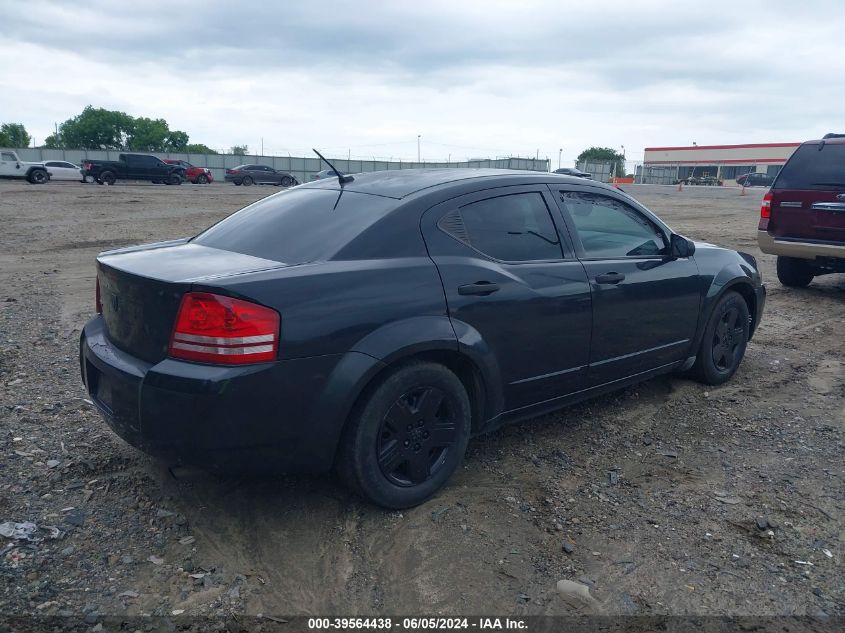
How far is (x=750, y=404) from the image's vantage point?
496 cm

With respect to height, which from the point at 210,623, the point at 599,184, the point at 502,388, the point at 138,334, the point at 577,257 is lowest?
the point at 210,623

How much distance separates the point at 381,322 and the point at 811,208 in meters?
7.16

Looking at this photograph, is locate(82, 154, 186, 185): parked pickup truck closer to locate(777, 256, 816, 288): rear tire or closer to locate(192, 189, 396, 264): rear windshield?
locate(777, 256, 816, 288): rear tire

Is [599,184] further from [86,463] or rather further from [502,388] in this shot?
[86,463]

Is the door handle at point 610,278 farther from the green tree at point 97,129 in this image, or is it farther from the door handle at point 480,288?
the green tree at point 97,129

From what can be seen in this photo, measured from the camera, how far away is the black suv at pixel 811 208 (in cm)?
813

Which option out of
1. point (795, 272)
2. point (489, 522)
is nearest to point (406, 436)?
point (489, 522)

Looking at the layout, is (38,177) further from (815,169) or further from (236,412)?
(236,412)

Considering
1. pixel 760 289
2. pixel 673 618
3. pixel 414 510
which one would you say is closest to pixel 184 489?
pixel 414 510

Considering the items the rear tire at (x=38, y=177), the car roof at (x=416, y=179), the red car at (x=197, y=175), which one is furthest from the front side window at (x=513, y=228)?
the red car at (x=197, y=175)

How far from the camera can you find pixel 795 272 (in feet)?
31.0

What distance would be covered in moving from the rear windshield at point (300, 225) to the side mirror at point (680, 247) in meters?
2.17

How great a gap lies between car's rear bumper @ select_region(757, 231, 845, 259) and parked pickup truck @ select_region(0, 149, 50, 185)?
3369cm

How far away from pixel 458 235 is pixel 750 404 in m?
2.68
